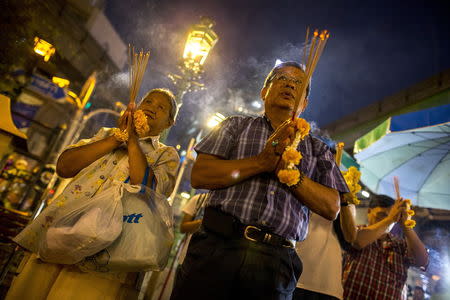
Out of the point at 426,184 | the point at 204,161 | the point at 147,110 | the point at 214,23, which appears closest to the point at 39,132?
the point at 214,23

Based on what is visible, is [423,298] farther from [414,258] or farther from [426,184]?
[414,258]

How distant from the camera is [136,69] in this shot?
2.41 meters

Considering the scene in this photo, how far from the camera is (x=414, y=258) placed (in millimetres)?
3578

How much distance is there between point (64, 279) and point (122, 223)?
26.6 inches

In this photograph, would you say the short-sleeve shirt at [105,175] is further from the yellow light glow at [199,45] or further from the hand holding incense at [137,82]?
the yellow light glow at [199,45]

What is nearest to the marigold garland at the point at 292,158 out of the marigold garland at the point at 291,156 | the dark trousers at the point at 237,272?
the marigold garland at the point at 291,156

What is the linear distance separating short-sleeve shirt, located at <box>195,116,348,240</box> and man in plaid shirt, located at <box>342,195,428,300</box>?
1929 millimetres

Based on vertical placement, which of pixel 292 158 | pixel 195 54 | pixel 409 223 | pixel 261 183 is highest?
pixel 195 54

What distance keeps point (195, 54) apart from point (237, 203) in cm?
501

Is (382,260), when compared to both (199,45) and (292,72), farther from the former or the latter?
(199,45)

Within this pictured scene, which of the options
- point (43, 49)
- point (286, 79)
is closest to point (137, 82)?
point (286, 79)

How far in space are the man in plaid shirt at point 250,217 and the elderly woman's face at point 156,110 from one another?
87 centimetres

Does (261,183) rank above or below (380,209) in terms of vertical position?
below

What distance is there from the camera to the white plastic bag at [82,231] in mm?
1694
